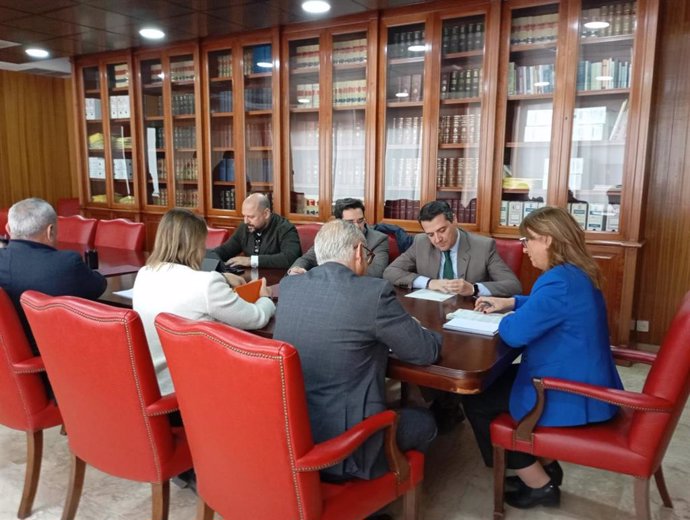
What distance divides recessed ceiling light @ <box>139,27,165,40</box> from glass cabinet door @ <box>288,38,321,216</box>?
1.18 m

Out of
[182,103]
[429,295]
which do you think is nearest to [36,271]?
[429,295]

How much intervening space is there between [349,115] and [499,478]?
331 centimetres

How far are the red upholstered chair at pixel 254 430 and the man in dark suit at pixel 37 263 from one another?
99 centimetres

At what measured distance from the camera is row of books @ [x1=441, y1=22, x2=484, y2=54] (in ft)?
13.1

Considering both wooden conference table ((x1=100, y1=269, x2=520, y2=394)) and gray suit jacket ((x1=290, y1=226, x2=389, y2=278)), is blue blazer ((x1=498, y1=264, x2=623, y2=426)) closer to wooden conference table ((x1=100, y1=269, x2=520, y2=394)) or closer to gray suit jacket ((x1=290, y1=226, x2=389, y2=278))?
wooden conference table ((x1=100, y1=269, x2=520, y2=394))

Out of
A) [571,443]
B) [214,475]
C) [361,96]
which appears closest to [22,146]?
[361,96]

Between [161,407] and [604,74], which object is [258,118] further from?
[161,407]

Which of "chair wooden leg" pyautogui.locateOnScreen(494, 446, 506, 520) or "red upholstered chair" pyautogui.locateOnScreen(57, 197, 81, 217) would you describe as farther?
"red upholstered chair" pyautogui.locateOnScreen(57, 197, 81, 217)

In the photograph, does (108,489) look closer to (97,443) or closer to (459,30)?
(97,443)

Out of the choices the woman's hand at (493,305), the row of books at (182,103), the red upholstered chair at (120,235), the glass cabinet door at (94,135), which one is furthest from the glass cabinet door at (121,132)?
the woman's hand at (493,305)

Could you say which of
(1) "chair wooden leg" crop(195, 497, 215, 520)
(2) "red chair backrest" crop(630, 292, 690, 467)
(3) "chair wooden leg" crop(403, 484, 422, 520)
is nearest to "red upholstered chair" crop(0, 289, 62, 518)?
(1) "chair wooden leg" crop(195, 497, 215, 520)

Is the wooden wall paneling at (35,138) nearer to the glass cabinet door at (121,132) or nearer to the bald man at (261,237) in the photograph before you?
the glass cabinet door at (121,132)

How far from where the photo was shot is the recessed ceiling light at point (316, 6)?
3.99 meters

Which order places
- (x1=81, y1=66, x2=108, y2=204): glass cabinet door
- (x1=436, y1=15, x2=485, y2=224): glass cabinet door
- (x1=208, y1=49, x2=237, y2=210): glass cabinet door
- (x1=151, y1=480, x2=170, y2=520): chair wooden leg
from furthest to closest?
(x1=81, y1=66, x2=108, y2=204): glass cabinet door, (x1=208, y1=49, x2=237, y2=210): glass cabinet door, (x1=436, y1=15, x2=485, y2=224): glass cabinet door, (x1=151, y1=480, x2=170, y2=520): chair wooden leg
